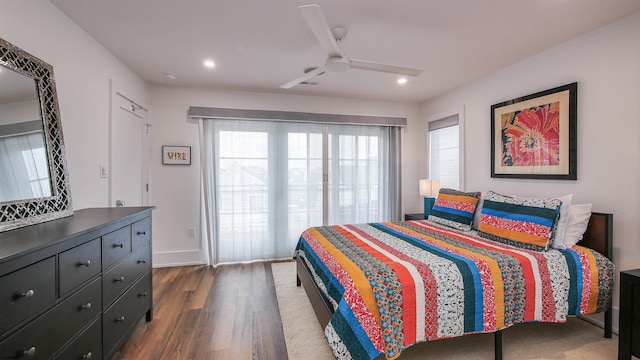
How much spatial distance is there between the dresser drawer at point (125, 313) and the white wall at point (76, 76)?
823 mm

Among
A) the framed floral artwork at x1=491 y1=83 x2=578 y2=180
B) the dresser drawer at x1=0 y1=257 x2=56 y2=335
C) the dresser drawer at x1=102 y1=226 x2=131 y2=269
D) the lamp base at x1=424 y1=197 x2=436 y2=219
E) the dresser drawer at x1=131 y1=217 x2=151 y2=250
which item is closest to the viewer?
the dresser drawer at x1=0 y1=257 x2=56 y2=335

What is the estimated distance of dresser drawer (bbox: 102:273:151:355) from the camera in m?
1.74

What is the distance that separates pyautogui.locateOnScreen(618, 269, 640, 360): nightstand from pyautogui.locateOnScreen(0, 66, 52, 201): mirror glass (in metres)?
3.69

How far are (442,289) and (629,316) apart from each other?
1.23 m

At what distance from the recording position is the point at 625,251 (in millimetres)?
2203

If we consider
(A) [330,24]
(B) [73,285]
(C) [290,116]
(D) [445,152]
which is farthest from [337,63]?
(D) [445,152]

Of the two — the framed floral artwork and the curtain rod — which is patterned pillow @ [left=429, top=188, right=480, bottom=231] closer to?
the framed floral artwork

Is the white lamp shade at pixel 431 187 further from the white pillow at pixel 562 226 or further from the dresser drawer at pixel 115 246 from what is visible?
the dresser drawer at pixel 115 246

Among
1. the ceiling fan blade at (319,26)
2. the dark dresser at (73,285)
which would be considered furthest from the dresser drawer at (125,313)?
the ceiling fan blade at (319,26)

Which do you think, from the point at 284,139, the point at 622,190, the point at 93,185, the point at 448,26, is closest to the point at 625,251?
the point at 622,190

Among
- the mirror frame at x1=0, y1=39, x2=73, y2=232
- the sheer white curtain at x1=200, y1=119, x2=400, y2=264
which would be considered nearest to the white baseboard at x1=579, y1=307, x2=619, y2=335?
the sheer white curtain at x1=200, y1=119, x2=400, y2=264

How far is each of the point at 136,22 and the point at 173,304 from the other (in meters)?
2.50

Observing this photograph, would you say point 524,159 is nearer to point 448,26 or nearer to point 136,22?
point 448,26

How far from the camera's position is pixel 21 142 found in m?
1.63
